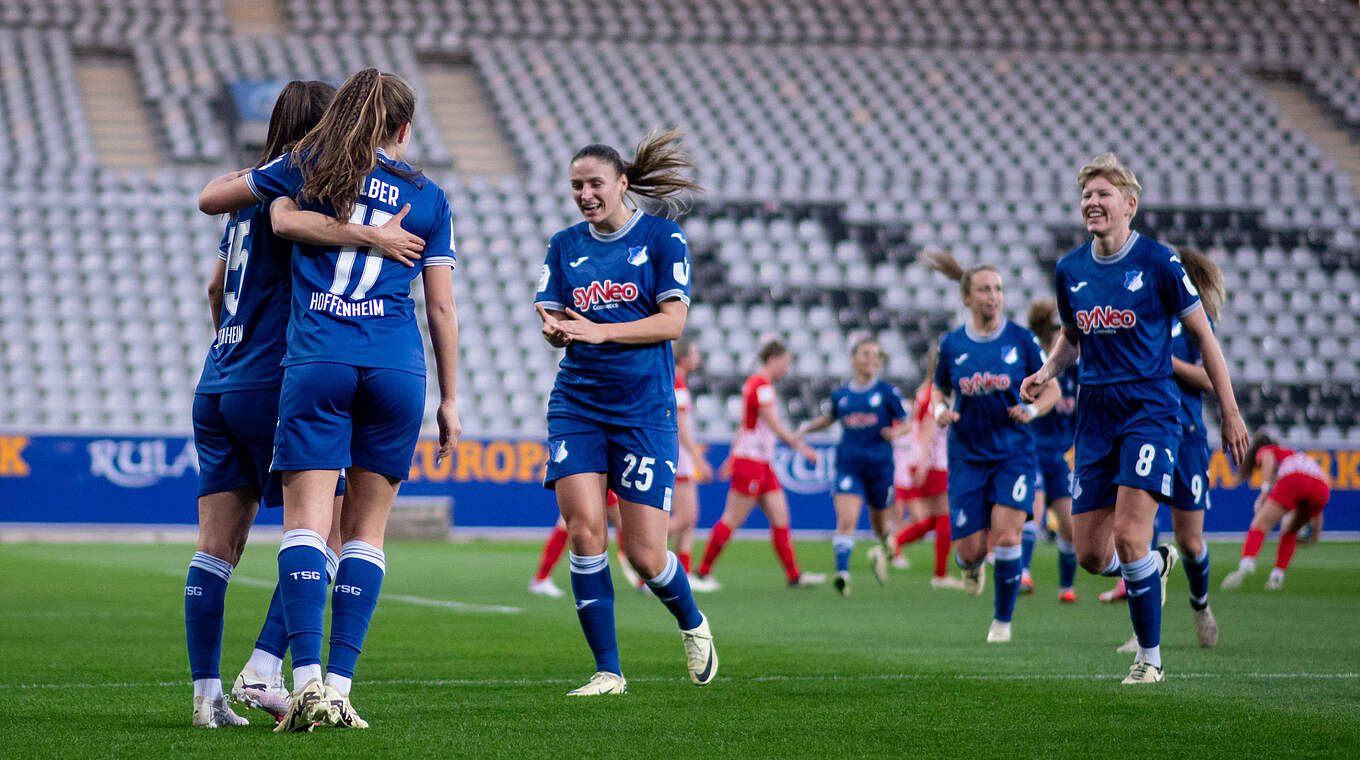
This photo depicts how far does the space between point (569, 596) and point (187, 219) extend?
47.5 feet

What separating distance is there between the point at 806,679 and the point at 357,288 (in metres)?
2.63

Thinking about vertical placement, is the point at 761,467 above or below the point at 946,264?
below

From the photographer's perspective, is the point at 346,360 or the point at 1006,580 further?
the point at 1006,580

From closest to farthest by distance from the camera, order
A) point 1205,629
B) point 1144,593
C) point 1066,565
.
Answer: point 1144,593
point 1205,629
point 1066,565

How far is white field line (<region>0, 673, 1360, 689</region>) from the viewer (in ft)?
19.4

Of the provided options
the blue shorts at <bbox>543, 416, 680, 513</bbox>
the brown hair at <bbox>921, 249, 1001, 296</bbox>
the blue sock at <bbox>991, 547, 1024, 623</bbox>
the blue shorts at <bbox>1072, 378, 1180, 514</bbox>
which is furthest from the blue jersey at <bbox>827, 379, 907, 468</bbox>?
the blue shorts at <bbox>543, 416, 680, 513</bbox>

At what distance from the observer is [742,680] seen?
242 inches

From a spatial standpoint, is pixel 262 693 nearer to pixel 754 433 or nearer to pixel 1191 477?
pixel 1191 477

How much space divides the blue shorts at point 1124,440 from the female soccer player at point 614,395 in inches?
74.7

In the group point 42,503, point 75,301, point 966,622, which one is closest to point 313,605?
point 966,622

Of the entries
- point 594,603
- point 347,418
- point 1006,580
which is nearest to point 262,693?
point 347,418

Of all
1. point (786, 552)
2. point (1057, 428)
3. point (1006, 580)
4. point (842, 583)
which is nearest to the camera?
point (1006, 580)

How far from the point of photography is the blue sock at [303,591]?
4.43 m

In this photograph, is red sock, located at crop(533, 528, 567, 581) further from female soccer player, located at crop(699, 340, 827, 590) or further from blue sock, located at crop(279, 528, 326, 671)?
blue sock, located at crop(279, 528, 326, 671)
